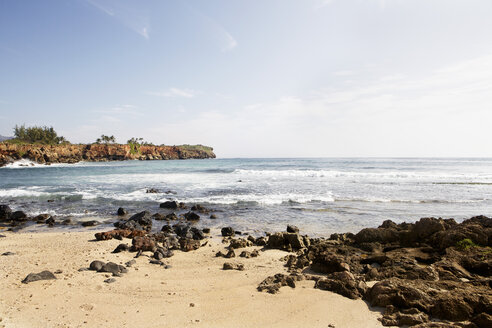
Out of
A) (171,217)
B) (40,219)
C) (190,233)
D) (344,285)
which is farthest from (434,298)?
(40,219)

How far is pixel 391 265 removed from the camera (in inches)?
242

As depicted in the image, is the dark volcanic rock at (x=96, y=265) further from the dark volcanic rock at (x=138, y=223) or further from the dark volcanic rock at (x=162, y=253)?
the dark volcanic rock at (x=138, y=223)

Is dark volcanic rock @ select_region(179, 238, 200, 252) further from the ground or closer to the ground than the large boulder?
closer to the ground

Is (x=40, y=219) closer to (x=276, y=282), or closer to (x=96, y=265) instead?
(x=96, y=265)

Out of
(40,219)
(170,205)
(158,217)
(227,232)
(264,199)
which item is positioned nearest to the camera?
(227,232)

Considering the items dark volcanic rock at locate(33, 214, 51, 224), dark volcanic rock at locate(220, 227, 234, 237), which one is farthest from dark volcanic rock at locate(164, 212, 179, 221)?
dark volcanic rock at locate(33, 214, 51, 224)

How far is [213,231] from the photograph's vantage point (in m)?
11.1

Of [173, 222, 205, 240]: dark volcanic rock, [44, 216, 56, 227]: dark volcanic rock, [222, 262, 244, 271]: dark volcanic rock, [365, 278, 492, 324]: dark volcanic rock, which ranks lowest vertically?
[44, 216, 56, 227]: dark volcanic rock

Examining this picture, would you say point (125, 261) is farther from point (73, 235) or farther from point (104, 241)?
point (73, 235)

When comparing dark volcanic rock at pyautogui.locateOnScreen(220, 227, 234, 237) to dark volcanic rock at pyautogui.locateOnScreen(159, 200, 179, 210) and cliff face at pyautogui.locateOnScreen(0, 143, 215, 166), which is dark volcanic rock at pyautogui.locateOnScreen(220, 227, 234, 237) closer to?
dark volcanic rock at pyautogui.locateOnScreen(159, 200, 179, 210)

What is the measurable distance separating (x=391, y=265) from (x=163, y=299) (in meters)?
5.15

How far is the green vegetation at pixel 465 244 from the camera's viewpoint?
22.3 ft

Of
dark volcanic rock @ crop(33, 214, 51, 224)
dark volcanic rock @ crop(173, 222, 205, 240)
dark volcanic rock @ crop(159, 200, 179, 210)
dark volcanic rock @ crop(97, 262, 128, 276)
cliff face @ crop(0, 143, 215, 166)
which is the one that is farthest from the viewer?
cliff face @ crop(0, 143, 215, 166)

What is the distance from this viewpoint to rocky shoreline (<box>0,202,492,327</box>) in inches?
165
